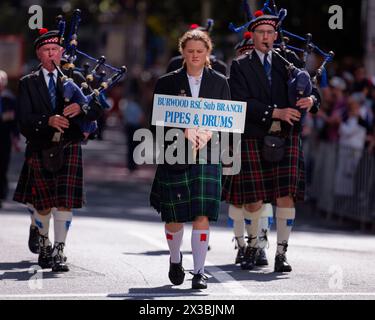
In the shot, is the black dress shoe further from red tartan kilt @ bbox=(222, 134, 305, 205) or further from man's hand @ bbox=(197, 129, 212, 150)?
man's hand @ bbox=(197, 129, 212, 150)

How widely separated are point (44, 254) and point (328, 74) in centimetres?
1681

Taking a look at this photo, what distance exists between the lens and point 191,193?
9766 millimetres

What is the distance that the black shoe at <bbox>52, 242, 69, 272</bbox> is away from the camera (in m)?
10.6

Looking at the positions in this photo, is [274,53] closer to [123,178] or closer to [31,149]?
[31,149]

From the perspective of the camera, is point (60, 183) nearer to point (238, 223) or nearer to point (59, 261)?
point (59, 261)

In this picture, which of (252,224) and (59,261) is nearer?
(59,261)

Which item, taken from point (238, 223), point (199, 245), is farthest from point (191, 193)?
point (238, 223)

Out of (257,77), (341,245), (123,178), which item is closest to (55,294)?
(257,77)

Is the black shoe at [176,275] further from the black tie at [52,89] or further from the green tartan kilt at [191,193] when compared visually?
the black tie at [52,89]

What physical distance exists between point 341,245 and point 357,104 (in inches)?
191

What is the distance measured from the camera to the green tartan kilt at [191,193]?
31.9 feet

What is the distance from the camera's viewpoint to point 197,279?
31.5 ft

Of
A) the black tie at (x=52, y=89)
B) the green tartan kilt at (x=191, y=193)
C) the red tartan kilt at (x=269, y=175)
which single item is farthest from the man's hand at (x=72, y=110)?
the red tartan kilt at (x=269, y=175)

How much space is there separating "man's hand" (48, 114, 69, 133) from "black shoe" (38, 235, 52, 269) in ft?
3.36
